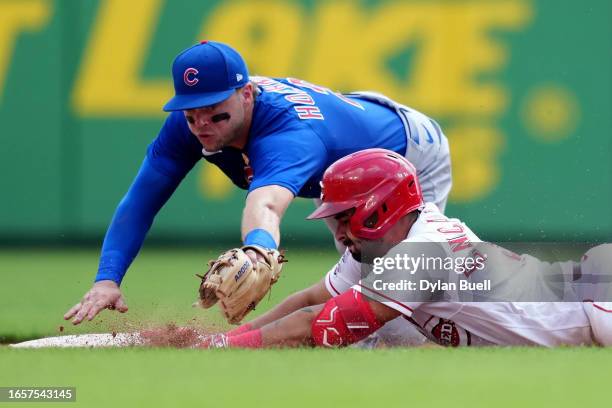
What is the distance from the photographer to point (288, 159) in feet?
19.6

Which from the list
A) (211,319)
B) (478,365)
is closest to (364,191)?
(478,365)

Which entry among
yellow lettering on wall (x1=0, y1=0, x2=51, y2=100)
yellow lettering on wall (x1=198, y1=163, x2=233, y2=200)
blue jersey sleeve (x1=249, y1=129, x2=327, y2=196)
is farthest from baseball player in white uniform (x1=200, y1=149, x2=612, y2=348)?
yellow lettering on wall (x1=0, y1=0, x2=51, y2=100)

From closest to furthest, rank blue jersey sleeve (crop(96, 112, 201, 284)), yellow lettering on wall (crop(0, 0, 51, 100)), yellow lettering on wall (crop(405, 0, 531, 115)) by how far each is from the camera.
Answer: blue jersey sleeve (crop(96, 112, 201, 284))
yellow lettering on wall (crop(405, 0, 531, 115))
yellow lettering on wall (crop(0, 0, 51, 100))

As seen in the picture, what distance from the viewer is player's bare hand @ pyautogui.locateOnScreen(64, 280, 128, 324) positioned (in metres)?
5.96

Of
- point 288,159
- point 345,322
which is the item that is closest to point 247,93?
point 288,159

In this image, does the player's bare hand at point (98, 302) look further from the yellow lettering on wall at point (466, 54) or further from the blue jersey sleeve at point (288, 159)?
the yellow lettering on wall at point (466, 54)

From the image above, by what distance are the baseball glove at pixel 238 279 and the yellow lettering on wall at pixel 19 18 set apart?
7.47m

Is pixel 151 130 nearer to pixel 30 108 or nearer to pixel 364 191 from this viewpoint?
pixel 30 108

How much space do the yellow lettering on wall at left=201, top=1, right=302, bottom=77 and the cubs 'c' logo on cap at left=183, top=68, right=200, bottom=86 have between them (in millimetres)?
5871

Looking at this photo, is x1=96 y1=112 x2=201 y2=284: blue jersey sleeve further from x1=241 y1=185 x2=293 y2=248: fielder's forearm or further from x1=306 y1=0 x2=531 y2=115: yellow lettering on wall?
x1=306 y1=0 x2=531 y2=115: yellow lettering on wall


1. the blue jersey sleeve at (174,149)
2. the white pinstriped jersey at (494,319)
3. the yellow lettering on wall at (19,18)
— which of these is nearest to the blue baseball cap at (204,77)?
the blue jersey sleeve at (174,149)

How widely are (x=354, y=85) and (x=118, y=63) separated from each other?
7.53 feet

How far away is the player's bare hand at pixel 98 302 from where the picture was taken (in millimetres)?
5963

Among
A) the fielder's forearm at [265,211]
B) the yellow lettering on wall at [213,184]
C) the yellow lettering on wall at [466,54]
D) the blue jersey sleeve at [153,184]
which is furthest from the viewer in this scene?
the yellow lettering on wall at [213,184]
